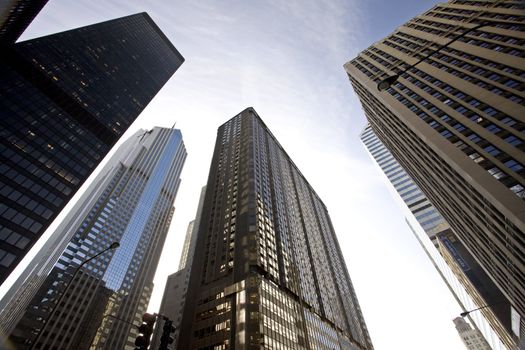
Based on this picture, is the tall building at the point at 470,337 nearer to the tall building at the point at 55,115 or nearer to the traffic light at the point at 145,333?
the tall building at the point at 55,115

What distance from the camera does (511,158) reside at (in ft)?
99.2

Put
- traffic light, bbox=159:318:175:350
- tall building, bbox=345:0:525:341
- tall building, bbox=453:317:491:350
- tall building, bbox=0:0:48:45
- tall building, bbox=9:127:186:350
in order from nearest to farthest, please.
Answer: traffic light, bbox=159:318:175:350 < tall building, bbox=345:0:525:341 < tall building, bbox=0:0:48:45 < tall building, bbox=9:127:186:350 < tall building, bbox=453:317:491:350

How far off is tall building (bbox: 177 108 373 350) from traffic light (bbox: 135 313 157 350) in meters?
43.0

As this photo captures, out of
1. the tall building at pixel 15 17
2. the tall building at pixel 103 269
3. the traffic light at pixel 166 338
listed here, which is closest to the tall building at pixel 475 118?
the traffic light at pixel 166 338

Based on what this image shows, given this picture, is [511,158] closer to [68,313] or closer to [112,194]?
[68,313]

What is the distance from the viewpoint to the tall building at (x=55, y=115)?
59.1 m

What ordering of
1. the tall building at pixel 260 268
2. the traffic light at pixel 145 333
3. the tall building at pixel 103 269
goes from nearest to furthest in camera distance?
the traffic light at pixel 145 333 < the tall building at pixel 260 268 < the tall building at pixel 103 269

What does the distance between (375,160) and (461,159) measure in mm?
105259

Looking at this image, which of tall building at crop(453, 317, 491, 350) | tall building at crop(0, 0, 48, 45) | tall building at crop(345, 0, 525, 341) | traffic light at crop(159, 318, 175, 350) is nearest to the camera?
traffic light at crop(159, 318, 175, 350)

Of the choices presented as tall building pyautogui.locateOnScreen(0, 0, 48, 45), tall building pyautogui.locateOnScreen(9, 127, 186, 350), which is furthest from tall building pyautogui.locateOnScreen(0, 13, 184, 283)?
tall building pyautogui.locateOnScreen(9, 127, 186, 350)

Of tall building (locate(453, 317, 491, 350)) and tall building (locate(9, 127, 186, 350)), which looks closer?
tall building (locate(9, 127, 186, 350))

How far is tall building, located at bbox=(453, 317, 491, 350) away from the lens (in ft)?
584

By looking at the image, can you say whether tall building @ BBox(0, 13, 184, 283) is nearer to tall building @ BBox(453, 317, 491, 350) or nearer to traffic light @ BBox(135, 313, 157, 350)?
traffic light @ BBox(135, 313, 157, 350)

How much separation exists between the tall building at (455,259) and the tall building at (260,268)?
119 ft
